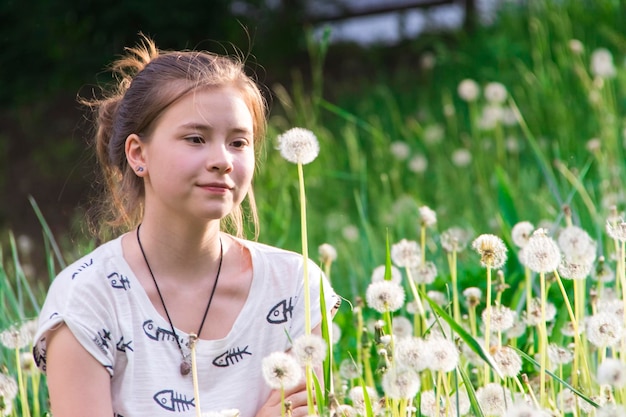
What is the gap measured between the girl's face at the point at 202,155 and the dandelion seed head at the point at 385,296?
14.0 inches

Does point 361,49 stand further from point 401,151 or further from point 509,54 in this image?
point 401,151

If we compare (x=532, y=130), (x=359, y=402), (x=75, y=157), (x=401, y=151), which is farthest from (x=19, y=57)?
(x=359, y=402)

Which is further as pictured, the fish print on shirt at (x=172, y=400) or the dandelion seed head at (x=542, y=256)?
the fish print on shirt at (x=172, y=400)

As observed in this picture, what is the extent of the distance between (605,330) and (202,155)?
31.6 inches

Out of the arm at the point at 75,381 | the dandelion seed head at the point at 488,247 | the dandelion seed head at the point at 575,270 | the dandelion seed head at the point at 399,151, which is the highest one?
the dandelion seed head at the point at 399,151

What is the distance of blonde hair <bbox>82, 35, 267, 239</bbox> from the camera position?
1.94 metres

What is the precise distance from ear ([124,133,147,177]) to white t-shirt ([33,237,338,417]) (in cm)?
17

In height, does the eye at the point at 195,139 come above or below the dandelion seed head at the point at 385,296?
above

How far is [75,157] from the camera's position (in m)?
6.98

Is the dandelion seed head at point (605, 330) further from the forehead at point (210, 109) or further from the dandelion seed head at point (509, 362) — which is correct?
the forehead at point (210, 109)

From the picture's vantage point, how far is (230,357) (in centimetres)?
197

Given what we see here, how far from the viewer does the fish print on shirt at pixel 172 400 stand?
1880 mm

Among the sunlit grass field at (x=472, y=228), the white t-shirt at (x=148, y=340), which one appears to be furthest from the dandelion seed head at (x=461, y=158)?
the white t-shirt at (x=148, y=340)

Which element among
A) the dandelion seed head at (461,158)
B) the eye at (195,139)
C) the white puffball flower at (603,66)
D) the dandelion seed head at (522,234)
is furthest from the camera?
the dandelion seed head at (461,158)
